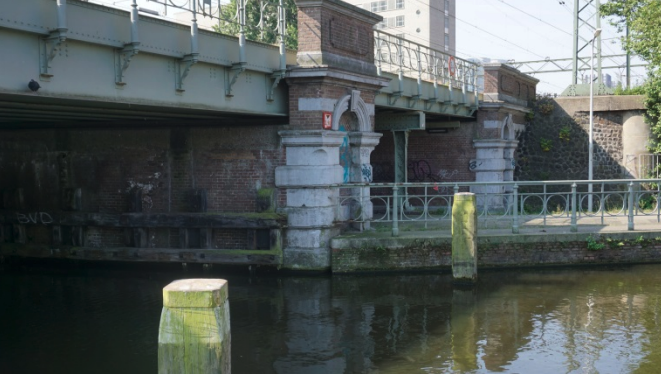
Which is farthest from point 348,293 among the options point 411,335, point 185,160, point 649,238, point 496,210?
point 496,210

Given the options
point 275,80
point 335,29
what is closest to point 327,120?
point 275,80

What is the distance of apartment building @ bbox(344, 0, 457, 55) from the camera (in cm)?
6750

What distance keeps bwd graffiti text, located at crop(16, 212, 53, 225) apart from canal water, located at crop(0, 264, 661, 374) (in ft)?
5.41

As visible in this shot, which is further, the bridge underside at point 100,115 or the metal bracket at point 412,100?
the metal bracket at point 412,100

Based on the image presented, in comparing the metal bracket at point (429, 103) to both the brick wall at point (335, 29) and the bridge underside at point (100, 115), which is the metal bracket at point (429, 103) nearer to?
the brick wall at point (335, 29)

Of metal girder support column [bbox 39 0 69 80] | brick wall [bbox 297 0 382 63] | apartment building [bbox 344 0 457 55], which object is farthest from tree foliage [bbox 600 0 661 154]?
apartment building [bbox 344 0 457 55]

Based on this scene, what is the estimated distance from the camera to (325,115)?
1572 centimetres

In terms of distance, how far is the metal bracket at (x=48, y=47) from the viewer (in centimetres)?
1015

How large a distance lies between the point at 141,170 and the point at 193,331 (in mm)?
12031

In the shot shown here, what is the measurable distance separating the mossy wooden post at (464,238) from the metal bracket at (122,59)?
6.53 metres

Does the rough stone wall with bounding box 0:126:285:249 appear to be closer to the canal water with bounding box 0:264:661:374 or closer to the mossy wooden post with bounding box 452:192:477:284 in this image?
the canal water with bounding box 0:264:661:374

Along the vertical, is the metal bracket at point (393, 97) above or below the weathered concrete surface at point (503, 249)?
above

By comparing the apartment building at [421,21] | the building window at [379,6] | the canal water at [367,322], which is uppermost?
the building window at [379,6]


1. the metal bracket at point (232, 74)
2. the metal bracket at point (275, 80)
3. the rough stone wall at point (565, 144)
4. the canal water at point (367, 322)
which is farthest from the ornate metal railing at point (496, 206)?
the metal bracket at point (232, 74)
